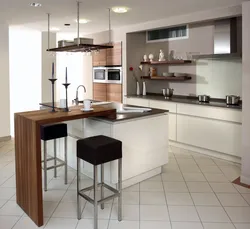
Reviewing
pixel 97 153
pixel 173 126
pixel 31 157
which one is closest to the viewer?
pixel 97 153

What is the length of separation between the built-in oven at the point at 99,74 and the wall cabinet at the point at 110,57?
12 cm

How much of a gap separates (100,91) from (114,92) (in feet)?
1.76

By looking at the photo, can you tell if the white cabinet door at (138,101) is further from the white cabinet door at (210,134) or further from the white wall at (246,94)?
the white wall at (246,94)

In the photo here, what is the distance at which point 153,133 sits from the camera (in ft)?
11.9

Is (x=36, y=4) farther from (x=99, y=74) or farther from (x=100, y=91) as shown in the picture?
(x=100, y=91)

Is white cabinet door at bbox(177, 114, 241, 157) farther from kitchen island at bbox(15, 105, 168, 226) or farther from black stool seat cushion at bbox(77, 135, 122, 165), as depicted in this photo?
black stool seat cushion at bbox(77, 135, 122, 165)

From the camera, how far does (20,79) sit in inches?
296

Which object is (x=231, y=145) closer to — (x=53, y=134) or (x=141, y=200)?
(x=141, y=200)

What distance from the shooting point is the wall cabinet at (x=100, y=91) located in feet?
22.1

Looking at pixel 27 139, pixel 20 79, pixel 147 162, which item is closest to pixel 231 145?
pixel 147 162

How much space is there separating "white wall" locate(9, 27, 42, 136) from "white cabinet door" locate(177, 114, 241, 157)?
12.7 feet

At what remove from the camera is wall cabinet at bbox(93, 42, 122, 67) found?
6.15m

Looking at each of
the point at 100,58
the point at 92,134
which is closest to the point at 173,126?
the point at 92,134

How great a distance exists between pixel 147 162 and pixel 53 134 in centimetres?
124
